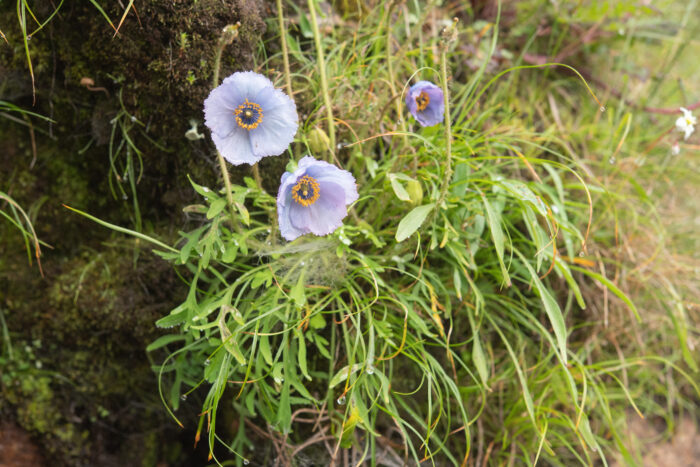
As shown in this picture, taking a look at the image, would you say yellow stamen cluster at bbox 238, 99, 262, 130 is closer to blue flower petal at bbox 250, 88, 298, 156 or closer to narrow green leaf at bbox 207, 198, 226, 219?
blue flower petal at bbox 250, 88, 298, 156

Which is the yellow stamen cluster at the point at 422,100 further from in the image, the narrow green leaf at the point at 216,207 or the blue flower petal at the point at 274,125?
the narrow green leaf at the point at 216,207

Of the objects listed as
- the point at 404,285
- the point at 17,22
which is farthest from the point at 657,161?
the point at 17,22

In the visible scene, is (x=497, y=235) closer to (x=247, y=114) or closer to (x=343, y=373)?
(x=343, y=373)

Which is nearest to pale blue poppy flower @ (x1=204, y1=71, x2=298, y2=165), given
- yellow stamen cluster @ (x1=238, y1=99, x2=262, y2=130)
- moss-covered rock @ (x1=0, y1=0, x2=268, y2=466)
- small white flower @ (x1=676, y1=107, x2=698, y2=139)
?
yellow stamen cluster @ (x1=238, y1=99, x2=262, y2=130)

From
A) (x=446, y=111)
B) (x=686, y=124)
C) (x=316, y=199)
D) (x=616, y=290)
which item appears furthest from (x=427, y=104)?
(x=686, y=124)

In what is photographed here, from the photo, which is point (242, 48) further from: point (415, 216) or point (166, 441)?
point (166, 441)
